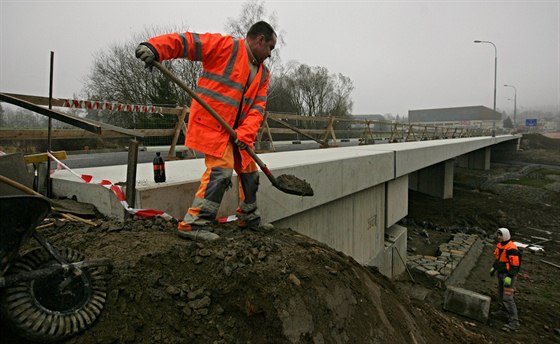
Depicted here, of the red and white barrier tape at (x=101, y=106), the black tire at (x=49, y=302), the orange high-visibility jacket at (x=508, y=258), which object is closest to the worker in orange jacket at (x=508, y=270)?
the orange high-visibility jacket at (x=508, y=258)

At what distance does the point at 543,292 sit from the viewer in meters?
9.52

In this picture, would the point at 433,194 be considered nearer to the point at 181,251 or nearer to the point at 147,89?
the point at 147,89

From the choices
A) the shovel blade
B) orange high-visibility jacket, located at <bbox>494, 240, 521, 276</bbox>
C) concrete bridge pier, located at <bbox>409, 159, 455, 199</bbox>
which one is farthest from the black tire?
concrete bridge pier, located at <bbox>409, 159, 455, 199</bbox>

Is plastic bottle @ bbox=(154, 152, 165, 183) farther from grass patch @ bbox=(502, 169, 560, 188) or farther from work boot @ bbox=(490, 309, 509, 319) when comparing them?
grass patch @ bbox=(502, 169, 560, 188)

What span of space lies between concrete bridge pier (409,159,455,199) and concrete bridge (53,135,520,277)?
9274 millimetres

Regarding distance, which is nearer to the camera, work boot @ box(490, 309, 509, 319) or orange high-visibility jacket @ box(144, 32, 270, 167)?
orange high-visibility jacket @ box(144, 32, 270, 167)

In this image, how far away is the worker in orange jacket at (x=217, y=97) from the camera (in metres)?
2.61

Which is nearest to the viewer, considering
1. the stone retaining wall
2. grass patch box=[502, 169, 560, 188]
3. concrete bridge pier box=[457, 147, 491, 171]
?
the stone retaining wall

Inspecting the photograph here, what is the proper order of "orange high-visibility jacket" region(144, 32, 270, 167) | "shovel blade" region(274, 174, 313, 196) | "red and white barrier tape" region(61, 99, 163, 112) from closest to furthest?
1. "orange high-visibility jacket" region(144, 32, 270, 167)
2. "shovel blade" region(274, 174, 313, 196)
3. "red and white barrier tape" region(61, 99, 163, 112)

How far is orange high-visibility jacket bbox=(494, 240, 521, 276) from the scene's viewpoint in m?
6.84

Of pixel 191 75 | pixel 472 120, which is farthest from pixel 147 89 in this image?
pixel 472 120

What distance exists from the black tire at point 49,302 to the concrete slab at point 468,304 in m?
7.65

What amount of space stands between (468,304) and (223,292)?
23.2 ft

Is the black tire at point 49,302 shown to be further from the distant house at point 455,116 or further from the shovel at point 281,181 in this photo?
the distant house at point 455,116
